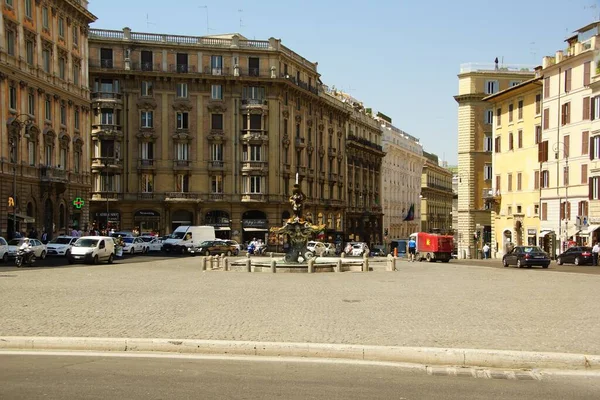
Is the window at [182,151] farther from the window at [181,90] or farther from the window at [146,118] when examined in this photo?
the window at [181,90]

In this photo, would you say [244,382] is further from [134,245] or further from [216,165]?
[216,165]

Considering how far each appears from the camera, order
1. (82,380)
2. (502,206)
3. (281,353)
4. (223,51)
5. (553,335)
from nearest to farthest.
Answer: (82,380), (281,353), (553,335), (502,206), (223,51)

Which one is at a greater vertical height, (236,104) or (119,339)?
(236,104)

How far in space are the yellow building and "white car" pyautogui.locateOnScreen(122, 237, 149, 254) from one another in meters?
33.8

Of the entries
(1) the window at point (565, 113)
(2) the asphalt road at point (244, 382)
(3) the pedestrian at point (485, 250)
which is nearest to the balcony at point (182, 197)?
(3) the pedestrian at point (485, 250)

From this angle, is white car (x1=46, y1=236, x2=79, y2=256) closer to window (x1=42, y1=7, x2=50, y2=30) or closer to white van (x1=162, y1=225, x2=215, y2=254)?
white van (x1=162, y1=225, x2=215, y2=254)

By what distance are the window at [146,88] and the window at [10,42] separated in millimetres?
25135

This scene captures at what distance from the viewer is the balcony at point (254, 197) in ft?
263

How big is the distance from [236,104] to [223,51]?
5.77m

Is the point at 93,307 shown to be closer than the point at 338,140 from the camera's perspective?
Yes

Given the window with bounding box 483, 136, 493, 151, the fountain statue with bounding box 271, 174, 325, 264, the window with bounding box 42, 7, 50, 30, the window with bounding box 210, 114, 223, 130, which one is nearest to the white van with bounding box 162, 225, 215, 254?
the window with bounding box 210, 114, 223, 130

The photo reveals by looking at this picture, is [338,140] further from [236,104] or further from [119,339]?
[119,339]

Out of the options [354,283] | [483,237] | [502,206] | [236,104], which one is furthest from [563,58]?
[354,283]

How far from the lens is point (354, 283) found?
27656 millimetres
